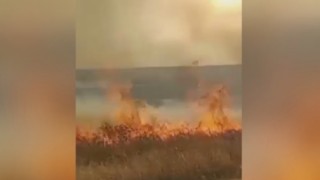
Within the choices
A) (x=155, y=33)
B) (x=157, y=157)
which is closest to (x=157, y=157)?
(x=157, y=157)

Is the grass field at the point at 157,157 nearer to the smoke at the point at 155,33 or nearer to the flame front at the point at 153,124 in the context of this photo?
the flame front at the point at 153,124

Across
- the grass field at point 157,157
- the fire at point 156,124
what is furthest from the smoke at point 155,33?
the grass field at point 157,157

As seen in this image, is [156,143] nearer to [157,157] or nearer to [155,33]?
[157,157]

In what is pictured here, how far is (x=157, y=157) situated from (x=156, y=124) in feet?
0.26

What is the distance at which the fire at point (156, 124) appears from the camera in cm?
109

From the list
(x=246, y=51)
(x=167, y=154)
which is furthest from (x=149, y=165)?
(x=246, y=51)

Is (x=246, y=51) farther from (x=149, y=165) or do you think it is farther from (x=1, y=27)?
(x=1, y=27)

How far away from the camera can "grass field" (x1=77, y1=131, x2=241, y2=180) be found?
3.59ft

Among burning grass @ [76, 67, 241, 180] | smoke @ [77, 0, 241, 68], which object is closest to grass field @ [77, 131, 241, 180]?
burning grass @ [76, 67, 241, 180]

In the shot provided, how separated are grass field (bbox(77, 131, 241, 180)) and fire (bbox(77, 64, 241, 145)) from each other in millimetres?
12

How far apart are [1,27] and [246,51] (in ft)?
1.94

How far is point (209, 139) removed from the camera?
1096 mm

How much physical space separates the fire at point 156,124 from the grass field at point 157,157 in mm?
12

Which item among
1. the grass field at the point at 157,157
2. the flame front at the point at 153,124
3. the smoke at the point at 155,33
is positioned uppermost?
the smoke at the point at 155,33
